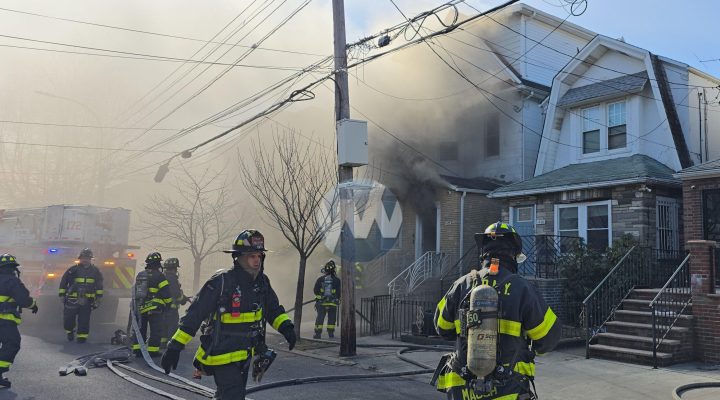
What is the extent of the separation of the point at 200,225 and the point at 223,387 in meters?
16.0

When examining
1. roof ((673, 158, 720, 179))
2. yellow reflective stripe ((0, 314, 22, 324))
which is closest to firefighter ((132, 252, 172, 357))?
yellow reflective stripe ((0, 314, 22, 324))

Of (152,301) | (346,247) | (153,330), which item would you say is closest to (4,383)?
(153,330)

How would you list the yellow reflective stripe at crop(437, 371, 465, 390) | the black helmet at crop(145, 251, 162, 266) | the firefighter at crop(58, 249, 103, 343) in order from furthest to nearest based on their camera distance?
the firefighter at crop(58, 249, 103, 343) → the black helmet at crop(145, 251, 162, 266) → the yellow reflective stripe at crop(437, 371, 465, 390)

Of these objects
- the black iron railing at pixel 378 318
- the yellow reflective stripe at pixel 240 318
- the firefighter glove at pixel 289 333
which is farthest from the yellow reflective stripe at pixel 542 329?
the black iron railing at pixel 378 318

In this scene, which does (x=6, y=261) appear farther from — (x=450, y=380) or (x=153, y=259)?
(x=450, y=380)

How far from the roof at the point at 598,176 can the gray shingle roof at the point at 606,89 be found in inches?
62.2

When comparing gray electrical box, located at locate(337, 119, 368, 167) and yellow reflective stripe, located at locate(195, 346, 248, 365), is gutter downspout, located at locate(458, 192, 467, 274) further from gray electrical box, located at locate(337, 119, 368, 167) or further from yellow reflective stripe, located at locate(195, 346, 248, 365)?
yellow reflective stripe, located at locate(195, 346, 248, 365)

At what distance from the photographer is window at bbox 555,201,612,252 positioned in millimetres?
12938

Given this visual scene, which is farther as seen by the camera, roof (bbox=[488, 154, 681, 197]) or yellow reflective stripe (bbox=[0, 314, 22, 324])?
roof (bbox=[488, 154, 681, 197])

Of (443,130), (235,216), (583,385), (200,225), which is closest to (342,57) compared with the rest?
(583,385)

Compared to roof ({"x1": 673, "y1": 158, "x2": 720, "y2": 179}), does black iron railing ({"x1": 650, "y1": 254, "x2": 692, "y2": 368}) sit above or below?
below

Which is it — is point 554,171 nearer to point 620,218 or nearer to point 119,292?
point 620,218

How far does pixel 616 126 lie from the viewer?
1404cm

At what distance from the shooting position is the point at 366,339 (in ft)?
38.0
